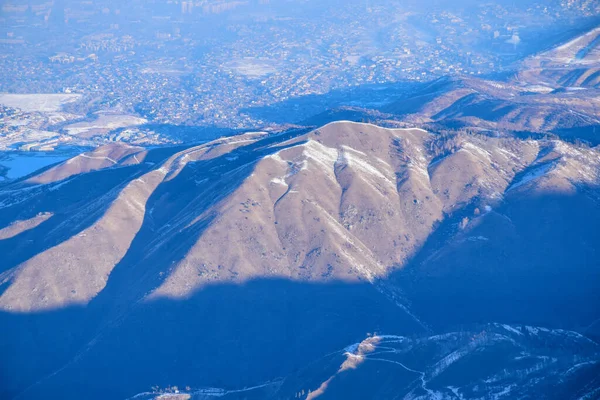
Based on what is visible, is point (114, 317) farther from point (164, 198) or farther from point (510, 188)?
point (510, 188)

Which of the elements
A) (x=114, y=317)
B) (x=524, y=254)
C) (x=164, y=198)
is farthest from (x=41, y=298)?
(x=524, y=254)

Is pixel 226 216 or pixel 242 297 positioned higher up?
pixel 226 216


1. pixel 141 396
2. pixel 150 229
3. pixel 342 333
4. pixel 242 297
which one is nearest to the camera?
pixel 141 396

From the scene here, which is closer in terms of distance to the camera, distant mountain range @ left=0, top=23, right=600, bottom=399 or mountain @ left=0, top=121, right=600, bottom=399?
distant mountain range @ left=0, top=23, right=600, bottom=399

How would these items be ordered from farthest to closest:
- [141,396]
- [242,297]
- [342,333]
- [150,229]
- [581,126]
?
[581,126]
[150,229]
[242,297]
[342,333]
[141,396]
